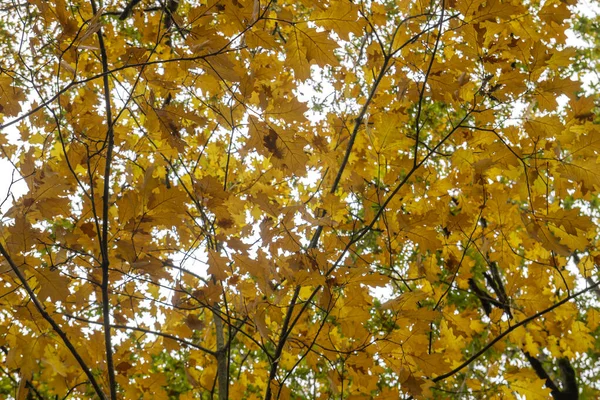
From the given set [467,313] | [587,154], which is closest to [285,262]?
[587,154]

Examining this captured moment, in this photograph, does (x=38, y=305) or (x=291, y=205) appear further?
(x=291, y=205)

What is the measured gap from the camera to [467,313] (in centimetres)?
223

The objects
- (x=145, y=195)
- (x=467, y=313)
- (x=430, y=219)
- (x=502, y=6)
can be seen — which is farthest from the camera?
(x=467, y=313)

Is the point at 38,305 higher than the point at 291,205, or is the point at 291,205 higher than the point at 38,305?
the point at 291,205

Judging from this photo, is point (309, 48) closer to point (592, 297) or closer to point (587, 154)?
point (587, 154)

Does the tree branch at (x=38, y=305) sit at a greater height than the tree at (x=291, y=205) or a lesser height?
lesser

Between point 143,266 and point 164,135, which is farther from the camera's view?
point 164,135

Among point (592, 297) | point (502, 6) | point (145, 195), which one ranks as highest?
point (592, 297)

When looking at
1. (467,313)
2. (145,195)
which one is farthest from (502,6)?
(467,313)

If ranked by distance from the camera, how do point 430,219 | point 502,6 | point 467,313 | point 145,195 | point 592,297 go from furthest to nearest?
point 592,297 < point 467,313 < point 430,219 < point 502,6 < point 145,195

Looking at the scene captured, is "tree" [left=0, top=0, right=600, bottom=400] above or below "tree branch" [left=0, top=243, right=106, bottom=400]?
above

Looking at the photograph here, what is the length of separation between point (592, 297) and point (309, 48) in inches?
259

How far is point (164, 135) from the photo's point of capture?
4.47 feet

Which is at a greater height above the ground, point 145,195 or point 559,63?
point 559,63
